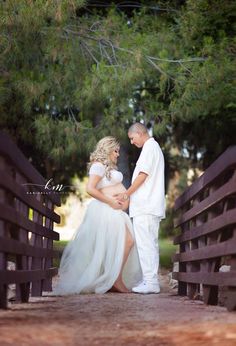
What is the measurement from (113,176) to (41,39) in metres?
2.86

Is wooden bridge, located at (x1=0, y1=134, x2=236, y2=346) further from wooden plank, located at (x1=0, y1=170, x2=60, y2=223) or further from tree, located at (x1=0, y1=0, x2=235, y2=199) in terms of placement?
tree, located at (x1=0, y1=0, x2=235, y2=199)

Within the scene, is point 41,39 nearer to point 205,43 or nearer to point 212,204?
point 205,43

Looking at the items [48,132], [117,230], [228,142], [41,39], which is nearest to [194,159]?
[228,142]

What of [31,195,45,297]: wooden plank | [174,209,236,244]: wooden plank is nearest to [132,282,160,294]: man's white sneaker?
[174,209,236,244]: wooden plank

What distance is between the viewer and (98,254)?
8.91m

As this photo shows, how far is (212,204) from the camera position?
6.42m

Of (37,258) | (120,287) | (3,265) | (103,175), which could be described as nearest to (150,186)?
(103,175)

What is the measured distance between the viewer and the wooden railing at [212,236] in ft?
18.4

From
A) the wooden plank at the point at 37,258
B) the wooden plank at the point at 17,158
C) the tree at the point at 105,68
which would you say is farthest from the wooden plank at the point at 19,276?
the tree at the point at 105,68

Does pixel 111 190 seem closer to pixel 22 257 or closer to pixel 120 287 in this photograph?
pixel 120 287

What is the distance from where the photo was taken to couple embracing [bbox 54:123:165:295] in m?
8.31

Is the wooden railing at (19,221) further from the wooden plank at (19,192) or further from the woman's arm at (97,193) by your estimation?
the woman's arm at (97,193)

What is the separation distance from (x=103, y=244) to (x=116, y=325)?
412 centimetres

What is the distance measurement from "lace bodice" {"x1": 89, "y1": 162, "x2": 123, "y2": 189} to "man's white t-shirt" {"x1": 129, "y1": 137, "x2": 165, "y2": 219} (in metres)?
0.64
